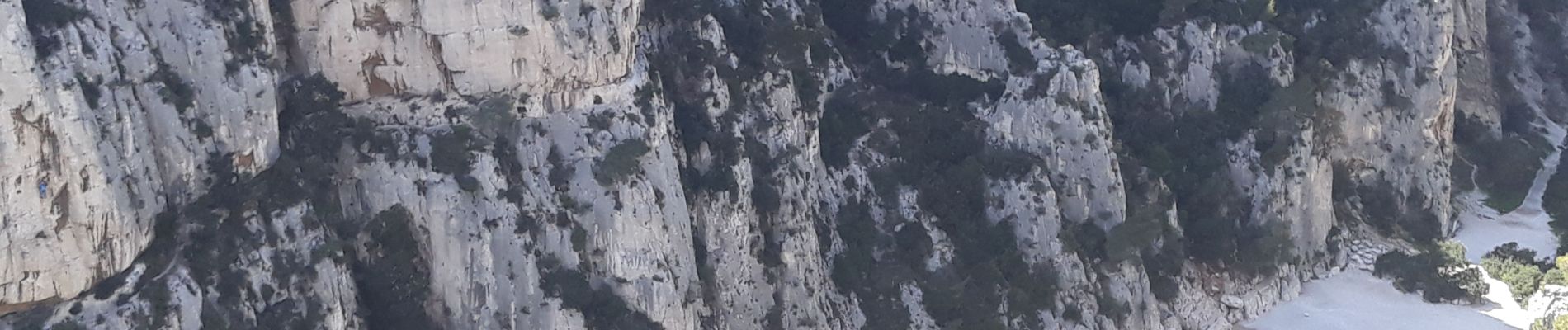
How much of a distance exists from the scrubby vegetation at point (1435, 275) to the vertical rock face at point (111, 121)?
136 feet

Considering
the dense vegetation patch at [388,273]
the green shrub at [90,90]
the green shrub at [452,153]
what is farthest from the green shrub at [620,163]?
the green shrub at [90,90]

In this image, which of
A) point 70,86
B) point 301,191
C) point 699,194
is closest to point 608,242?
point 699,194

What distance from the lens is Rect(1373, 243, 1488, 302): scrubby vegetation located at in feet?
169

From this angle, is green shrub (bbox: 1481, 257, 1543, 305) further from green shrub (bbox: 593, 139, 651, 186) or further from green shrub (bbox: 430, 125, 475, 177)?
green shrub (bbox: 430, 125, 475, 177)

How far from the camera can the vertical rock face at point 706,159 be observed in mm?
30625

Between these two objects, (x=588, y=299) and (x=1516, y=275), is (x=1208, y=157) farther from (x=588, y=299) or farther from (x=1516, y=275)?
(x=588, y=299)

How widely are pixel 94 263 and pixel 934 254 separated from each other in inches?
1005

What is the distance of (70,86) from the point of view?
93.4 feet

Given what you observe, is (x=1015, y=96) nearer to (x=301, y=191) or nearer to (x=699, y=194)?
(x=699, y=194)

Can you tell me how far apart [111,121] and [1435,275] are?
150 feet

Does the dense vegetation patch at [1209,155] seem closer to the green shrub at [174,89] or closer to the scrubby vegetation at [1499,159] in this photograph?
the scrubby vegetation at [1499,159]

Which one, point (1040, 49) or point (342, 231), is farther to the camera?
point (1040, 49)

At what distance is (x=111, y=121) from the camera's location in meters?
29.6

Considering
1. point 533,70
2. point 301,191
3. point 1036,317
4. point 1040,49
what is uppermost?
point 1040,49
